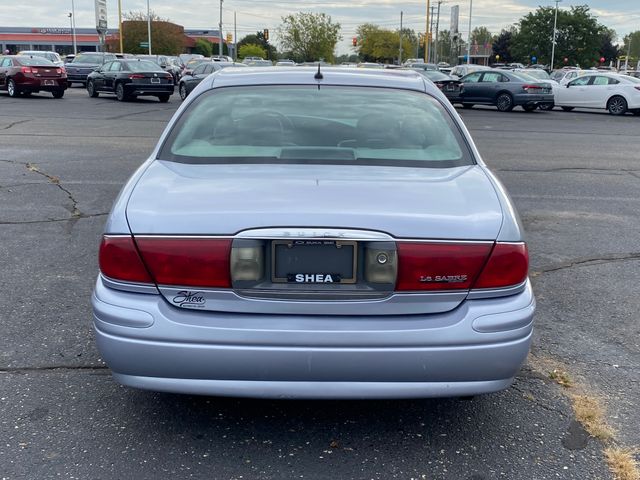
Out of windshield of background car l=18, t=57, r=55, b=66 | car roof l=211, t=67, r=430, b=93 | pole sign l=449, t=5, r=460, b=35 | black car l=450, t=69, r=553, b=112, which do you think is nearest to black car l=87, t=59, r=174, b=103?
windshield of background car l=18, t=57, r=55, b=66

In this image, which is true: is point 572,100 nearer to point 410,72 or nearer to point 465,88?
point 465,88

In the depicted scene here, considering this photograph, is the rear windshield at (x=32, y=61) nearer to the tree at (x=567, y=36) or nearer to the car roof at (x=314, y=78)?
the car roof at (x=314, y=78)

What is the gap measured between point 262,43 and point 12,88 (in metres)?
90.1

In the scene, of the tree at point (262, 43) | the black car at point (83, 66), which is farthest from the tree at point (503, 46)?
the black car at point (83, 66)

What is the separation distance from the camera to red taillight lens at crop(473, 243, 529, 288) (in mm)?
2861

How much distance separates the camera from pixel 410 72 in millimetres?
4707

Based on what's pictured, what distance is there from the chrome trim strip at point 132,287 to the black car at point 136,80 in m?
23.7

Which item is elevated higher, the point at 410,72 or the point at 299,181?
the point at 410,72

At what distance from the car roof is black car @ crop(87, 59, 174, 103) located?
22.1 metres

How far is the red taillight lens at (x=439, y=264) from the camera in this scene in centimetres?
279

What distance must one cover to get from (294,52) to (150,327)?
80217mm

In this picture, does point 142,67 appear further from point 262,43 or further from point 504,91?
point 262,43

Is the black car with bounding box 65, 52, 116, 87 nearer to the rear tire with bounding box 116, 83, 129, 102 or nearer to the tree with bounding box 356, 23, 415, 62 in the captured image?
the rear tire with bounding box 116, 83, 129, 102

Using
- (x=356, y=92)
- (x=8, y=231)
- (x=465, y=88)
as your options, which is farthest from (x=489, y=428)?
(x=465, y=88)
